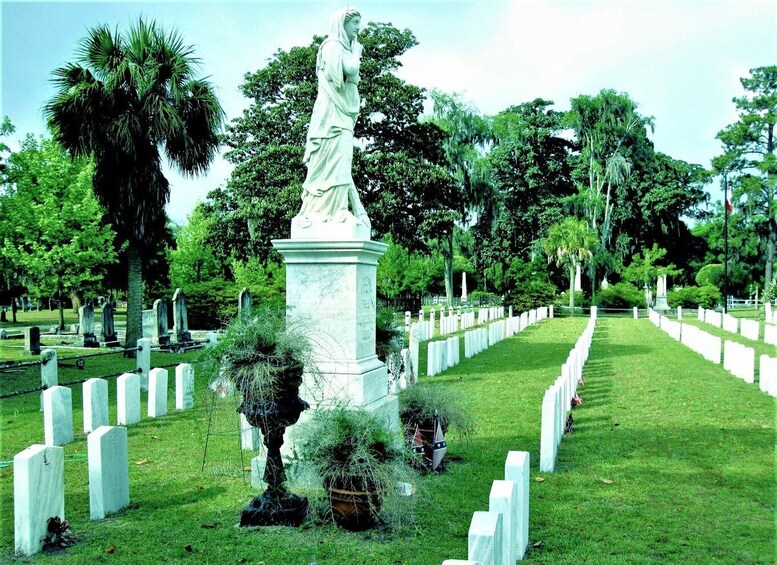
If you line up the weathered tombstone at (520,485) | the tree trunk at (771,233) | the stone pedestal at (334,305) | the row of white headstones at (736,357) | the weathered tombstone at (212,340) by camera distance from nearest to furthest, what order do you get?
the weathered tombstone at (520,485) → the weathered tombstone at (212,340) → the stone pedestal at (334,305) → the row of white headstones at (736,357) → the tree trunk at (771,233)

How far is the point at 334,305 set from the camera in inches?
286

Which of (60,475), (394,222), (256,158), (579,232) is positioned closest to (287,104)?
(256,158)

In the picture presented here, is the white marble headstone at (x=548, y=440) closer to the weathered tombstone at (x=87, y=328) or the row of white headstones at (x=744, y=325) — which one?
the weathered tombstone at (x=87, y=328)

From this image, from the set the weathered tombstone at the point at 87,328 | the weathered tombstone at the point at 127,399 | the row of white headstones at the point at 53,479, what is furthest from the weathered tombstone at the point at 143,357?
the weathered tombstone at the point at 87,328

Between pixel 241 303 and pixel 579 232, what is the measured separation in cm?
3354

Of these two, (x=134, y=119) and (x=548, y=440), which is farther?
(x=134, y=119)

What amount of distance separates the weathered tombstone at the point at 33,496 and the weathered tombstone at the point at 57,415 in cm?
366

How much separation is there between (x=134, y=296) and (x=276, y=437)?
14250 mm

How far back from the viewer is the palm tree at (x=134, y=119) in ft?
57.1

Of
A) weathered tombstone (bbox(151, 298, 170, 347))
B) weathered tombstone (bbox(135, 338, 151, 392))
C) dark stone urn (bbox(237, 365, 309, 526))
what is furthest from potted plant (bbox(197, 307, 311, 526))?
weathered tombstone (bbox(151, 298, 170, 347))

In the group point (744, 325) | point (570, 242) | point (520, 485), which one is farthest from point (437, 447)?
point (570, 242)

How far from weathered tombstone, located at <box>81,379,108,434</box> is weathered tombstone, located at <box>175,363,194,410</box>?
179cm

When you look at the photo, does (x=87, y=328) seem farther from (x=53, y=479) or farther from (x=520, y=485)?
(x=520, y=485)

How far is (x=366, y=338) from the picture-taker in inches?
300
